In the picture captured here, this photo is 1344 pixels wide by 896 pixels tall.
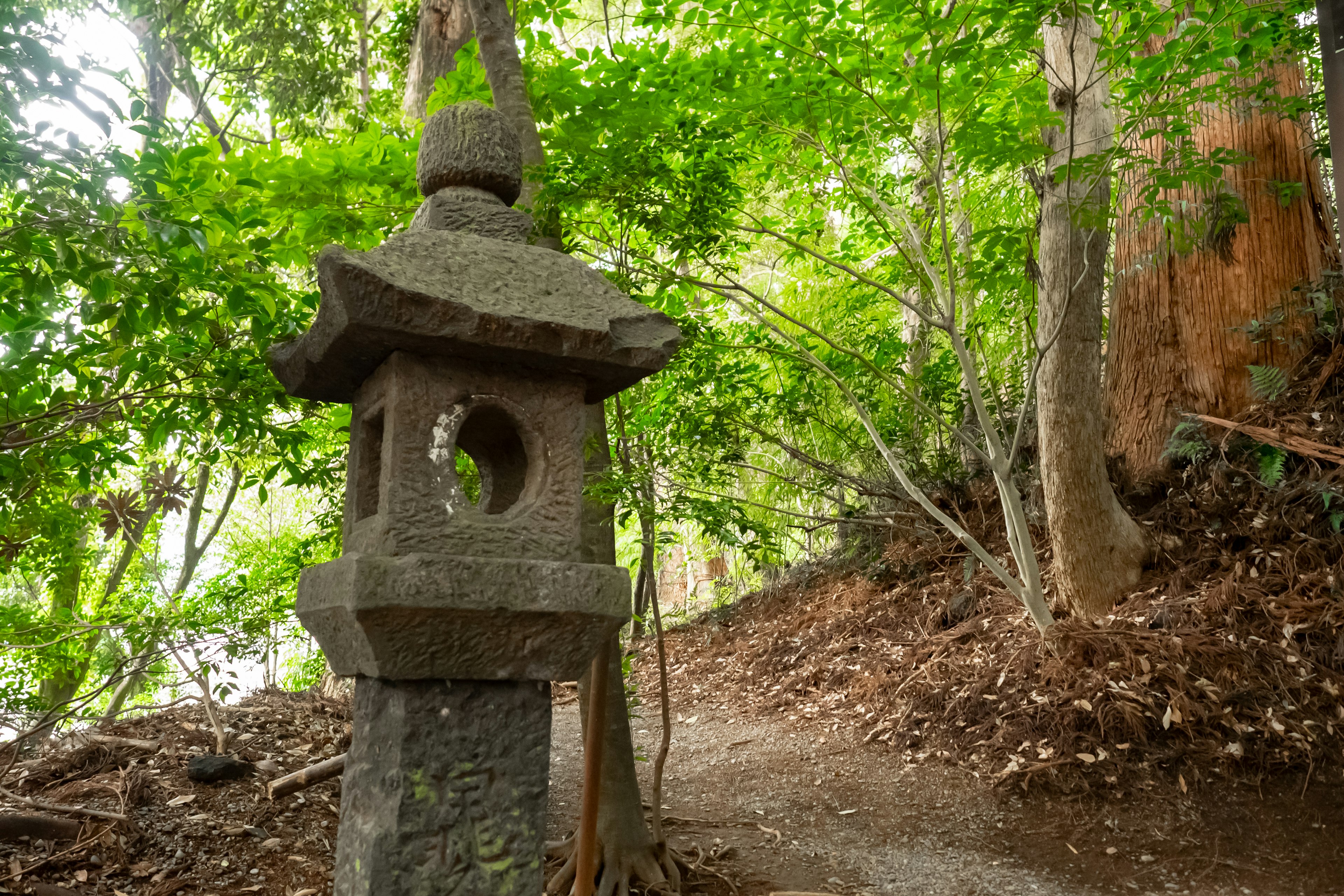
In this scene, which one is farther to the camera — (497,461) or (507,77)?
(507,77)

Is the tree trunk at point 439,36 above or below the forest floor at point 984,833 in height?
above

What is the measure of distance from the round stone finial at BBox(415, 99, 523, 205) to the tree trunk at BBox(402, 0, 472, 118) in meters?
3.50

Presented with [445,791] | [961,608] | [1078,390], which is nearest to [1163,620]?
[1078,390]

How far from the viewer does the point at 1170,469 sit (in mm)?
5574

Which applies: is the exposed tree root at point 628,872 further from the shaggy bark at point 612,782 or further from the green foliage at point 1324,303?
the green foliage at point 1324,303

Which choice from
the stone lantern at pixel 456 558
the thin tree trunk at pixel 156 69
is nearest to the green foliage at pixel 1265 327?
the stone lantern at pixel 456 558

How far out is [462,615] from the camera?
186 cm

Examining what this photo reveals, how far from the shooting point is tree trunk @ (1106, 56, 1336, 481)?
5445mm

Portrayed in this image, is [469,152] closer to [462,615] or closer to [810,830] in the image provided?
[462,615]

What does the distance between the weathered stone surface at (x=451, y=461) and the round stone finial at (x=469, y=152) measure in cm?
58

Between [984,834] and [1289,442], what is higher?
[1289,442]

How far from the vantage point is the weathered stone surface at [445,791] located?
1.84 metres

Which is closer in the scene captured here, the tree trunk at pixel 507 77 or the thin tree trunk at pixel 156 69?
the tree trunk at pixel 507 77

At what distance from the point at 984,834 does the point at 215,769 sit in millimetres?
3521
